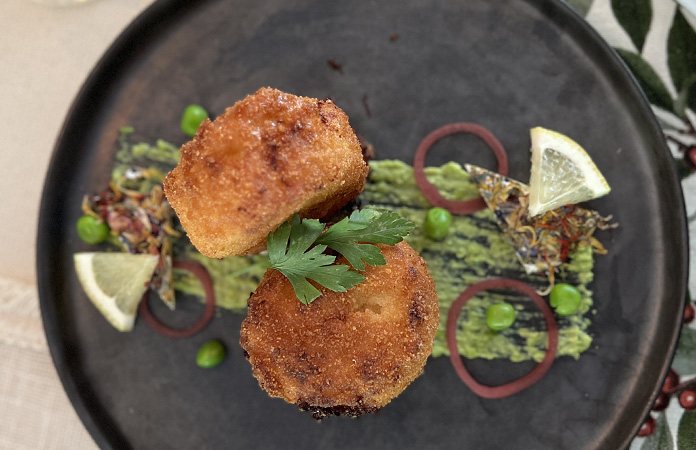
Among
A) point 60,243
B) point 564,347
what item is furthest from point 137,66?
point 564,347

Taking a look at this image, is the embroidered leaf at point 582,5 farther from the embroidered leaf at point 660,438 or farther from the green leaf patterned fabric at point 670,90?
the embroidered leaf at point 660,438

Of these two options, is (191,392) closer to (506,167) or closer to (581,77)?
(506,167)

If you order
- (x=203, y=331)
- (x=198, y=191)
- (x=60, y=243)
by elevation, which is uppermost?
(x=198, y=191)

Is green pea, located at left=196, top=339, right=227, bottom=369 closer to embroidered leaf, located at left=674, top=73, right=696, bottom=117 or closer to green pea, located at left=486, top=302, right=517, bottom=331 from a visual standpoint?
green pea, located at left=486, top=302, right=517, bottom=331

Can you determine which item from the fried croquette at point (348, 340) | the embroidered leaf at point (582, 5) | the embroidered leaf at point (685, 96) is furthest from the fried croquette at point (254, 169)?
the embroidered leaf at point (685, 96)

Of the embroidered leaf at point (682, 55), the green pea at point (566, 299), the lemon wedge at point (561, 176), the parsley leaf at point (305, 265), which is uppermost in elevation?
the embroidered leaf at point (682, 55)

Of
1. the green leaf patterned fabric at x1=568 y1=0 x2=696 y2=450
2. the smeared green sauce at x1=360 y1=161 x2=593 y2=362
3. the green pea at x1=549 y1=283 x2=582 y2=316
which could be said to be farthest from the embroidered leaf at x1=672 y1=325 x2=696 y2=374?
the green pea at x1=549 y1=283 x2=582 y2=316
